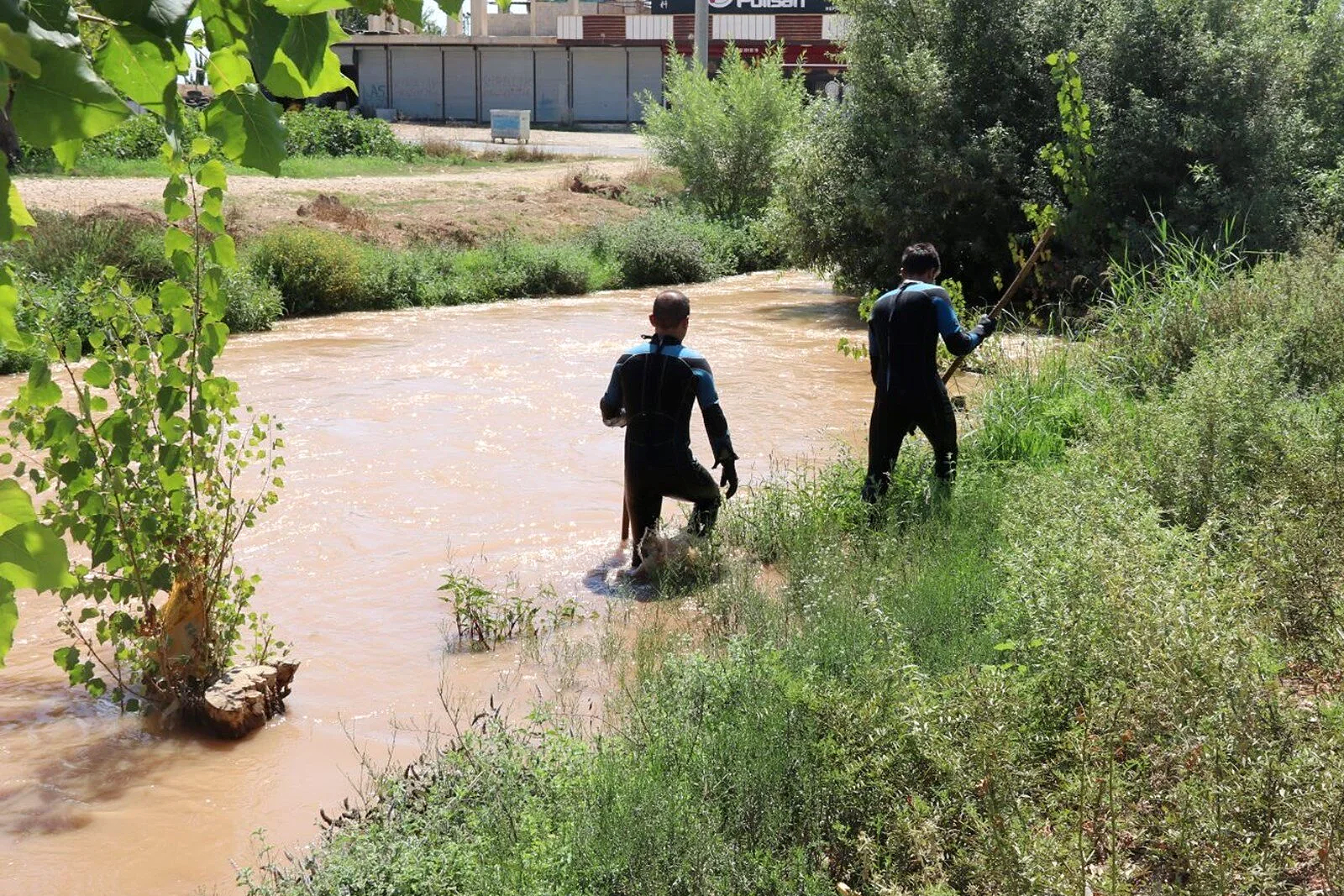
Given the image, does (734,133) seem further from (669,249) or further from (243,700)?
(243,700)

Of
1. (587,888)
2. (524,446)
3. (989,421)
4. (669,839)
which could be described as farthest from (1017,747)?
(524,446)

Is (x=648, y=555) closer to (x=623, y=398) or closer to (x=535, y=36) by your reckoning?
→ (x=623, y=398)

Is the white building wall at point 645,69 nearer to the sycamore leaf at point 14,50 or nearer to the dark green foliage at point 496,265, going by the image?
the dark green foliage at point 496,265

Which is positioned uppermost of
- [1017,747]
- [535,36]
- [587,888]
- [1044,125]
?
[535,36]

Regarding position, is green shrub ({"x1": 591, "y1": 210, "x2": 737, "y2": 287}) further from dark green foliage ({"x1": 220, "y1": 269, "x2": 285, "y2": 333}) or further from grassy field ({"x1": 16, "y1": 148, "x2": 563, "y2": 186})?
dark green foliage ({"x1": 220, "y1": 269, "x2": 285, "y2": 333})

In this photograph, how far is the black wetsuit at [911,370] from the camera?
752cm

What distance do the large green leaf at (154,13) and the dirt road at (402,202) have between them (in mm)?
21649

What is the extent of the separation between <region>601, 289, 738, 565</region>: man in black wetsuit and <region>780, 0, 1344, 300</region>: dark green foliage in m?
11.0

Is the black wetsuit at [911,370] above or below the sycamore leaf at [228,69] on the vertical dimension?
below

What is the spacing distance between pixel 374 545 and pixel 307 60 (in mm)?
7704

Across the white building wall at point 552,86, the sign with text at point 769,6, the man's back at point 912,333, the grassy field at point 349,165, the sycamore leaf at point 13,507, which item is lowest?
the man's back at point 912,333

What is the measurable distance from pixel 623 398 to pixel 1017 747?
3.97 m

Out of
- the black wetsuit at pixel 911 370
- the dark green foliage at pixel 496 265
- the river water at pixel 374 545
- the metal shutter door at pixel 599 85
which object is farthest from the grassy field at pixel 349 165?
the black wetsuit at pixel 911 370

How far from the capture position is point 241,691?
6254 mm
